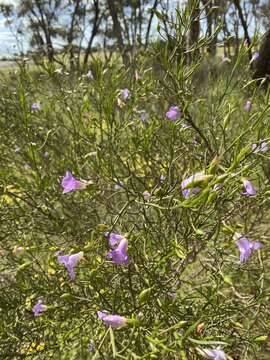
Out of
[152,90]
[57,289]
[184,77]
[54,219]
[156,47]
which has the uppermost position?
[156,47]

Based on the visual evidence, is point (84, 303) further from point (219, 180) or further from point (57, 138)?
point (57, 138)

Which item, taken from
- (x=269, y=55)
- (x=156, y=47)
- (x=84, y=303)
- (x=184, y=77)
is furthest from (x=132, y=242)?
(x=269, y=55)

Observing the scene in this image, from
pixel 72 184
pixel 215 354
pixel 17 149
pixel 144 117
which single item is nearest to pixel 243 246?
pixel 215 354

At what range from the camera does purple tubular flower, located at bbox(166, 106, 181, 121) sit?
1839mm

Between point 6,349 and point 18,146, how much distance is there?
1598mm

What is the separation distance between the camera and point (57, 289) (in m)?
2.04

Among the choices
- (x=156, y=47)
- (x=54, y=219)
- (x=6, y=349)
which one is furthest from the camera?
(x=54, y=219)

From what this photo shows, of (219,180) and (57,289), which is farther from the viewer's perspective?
(57,289)

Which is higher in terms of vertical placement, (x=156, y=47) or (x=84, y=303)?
(x=156, y=47)

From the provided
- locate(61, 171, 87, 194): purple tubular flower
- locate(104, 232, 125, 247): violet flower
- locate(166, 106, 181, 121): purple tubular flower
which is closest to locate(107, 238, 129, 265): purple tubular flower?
locate(104, 232, 125, 247): violet flower

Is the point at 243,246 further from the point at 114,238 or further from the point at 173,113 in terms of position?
the point at 173,113

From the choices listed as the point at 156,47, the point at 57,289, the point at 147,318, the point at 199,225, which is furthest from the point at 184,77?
the point at 57,289

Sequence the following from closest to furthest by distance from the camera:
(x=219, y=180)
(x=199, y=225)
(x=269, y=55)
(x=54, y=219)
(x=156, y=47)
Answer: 1. (x=219, y=180)
2. (x=199, y=225)
3. (x=156, y=47)
4. (x=54, y=219)
5. (x=269, y=55)

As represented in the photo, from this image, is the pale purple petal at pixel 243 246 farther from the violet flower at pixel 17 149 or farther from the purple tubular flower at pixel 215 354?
the violet flower at pixel 17 149
